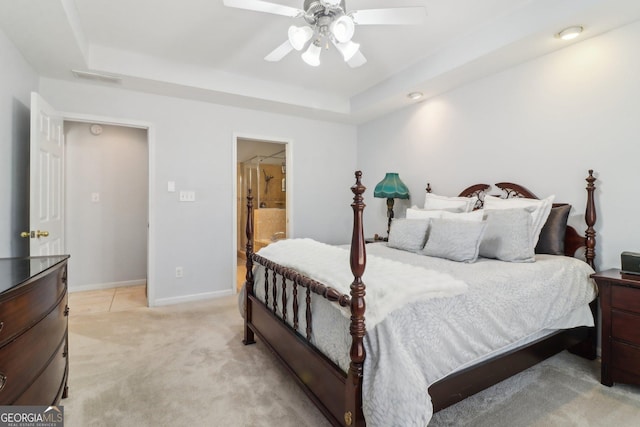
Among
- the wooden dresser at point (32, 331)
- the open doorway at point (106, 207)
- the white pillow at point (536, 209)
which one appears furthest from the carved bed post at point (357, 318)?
the open doorway at point (106, 207)

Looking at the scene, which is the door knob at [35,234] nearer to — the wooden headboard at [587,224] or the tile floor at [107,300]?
the tile floor at [107,300]

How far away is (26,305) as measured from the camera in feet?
A: 3.85

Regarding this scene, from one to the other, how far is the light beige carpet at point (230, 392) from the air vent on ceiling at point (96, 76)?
2.34 metres

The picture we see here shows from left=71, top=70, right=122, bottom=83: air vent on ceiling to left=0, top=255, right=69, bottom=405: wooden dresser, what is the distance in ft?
6.55

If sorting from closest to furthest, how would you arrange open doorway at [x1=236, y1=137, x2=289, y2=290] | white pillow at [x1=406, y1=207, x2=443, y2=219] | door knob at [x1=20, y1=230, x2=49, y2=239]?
door knob at [x1=20, y1=230, x2=49, y2=239], white pillow at [x1=406, y1=207, x2=443, y2=219], open doorway at [x1=236, y1=137, x2=289, y2=290]

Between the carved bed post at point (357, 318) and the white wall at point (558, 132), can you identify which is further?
the white wall at point (558, 132)

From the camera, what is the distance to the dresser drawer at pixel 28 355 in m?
1.04

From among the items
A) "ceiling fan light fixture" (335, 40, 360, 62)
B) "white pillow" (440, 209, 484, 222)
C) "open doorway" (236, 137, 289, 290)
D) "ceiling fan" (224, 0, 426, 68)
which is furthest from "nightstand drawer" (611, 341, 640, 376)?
"open doorway" (236, 137, 289, 290)

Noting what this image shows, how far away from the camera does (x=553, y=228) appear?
2418 millimetres

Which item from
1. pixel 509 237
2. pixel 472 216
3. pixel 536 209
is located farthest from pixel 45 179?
pixel 536 209

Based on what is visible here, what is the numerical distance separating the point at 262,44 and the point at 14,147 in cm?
215

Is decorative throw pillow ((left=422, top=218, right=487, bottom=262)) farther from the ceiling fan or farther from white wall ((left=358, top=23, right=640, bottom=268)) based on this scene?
the ceiling fan

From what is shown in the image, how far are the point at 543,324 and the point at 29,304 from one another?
101 inches

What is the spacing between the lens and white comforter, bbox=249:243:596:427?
117 cm
